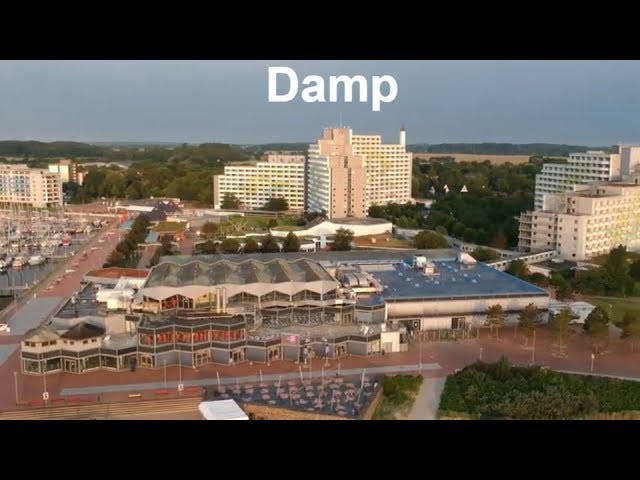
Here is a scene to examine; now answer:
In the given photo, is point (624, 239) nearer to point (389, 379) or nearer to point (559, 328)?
point (559, 328)

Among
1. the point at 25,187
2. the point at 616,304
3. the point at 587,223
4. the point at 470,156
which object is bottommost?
the point at 616,304

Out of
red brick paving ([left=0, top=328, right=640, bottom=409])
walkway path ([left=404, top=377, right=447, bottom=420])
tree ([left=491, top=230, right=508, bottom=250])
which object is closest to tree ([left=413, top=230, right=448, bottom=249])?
tree ([left=491, top=230, right=508, bottom=250])

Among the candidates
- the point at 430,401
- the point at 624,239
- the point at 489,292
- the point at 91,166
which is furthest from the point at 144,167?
the point at 430,401

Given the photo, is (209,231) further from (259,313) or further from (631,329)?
(631,329)

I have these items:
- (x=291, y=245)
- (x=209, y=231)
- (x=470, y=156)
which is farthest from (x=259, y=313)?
(x=470, y=156)

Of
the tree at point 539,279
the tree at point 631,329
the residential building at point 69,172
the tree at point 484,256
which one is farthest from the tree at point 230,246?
the residential building at point 69,172

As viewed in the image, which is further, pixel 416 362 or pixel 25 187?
pixel 25 187

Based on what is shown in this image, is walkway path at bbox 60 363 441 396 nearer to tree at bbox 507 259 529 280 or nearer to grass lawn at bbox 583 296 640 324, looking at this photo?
grass lawn at bbox 583 296 640 324
